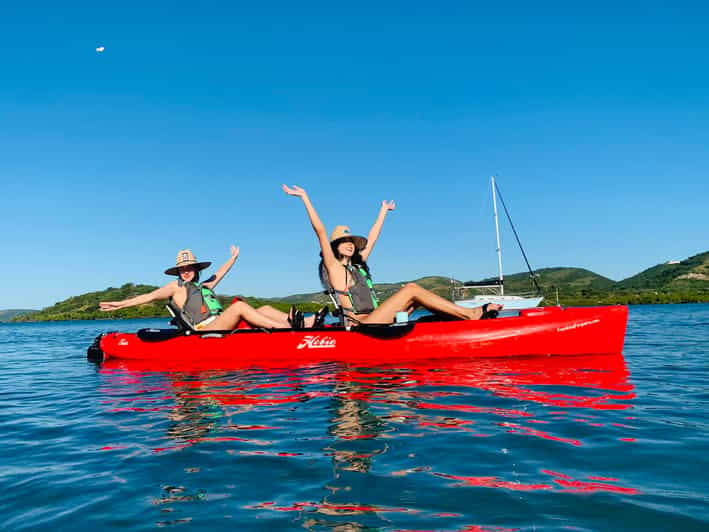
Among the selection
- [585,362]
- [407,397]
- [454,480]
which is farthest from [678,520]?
[585,362]

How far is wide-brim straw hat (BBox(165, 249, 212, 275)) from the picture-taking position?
1162 centimetres

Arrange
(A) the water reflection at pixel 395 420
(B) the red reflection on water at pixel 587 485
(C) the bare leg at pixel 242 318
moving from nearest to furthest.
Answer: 1. (B) the red reflection on water at pixel 587 485
2. (A) the water reflection at pixel 395 420
3. (C) the bare leg at pixel 242 318

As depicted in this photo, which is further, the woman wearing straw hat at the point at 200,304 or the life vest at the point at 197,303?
the life vest at the point at 197,303

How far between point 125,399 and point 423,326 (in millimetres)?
5625

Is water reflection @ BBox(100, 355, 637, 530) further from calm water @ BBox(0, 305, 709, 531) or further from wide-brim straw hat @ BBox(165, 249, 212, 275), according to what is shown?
wide-brim straw hat @ BBox(165, 249, 212, 275)

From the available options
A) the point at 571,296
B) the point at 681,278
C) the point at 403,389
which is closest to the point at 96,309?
the point at 571,296

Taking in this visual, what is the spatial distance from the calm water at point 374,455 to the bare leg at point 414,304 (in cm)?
202

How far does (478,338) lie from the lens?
10039 millimetres

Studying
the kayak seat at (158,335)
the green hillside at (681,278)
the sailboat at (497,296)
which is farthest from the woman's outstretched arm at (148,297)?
the green hillside at (681,278)

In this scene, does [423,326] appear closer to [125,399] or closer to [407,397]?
[407,397]

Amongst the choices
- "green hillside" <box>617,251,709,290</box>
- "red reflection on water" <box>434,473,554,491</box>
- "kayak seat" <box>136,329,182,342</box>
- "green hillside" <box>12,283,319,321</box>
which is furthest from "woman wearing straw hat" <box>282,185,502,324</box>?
"green hillside" <box>617,251,709,290</box>

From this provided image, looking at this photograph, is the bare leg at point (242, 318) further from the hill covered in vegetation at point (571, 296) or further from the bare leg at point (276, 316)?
the hill covered in vegetation at point (571, 296)

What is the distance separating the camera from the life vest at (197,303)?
11.8m

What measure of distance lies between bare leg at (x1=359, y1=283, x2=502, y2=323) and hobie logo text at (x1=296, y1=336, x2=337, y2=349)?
0.80 metres
